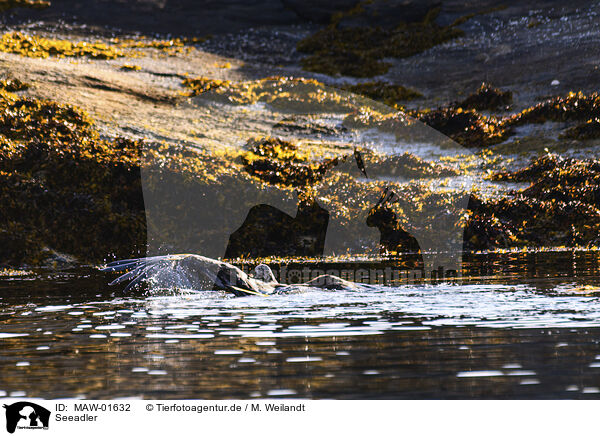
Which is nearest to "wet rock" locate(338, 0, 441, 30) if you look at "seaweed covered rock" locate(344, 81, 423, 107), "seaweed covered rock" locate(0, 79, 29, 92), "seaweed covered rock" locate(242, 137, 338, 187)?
"seaweed covered rock" locate(344, 81, 423, 107)

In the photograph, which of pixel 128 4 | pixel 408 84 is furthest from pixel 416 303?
pixel 128 4

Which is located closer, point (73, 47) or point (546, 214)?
point (546, 214)

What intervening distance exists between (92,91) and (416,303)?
72.6 feet

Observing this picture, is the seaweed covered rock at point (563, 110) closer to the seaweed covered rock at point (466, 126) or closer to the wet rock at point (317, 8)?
the seaweed covered rock at point (466, 126)

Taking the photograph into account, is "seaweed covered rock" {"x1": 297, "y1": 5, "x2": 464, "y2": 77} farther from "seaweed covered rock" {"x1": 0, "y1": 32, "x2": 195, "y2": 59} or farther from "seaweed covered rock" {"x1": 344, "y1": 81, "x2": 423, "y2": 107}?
"seaweed covered rock" {"x1": 0, "y1": 32, "x2": 195, "y2": 59}

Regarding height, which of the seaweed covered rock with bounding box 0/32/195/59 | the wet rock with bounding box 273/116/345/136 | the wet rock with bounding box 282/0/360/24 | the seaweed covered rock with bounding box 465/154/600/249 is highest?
the wet rock with bounding box 282/0/360/24

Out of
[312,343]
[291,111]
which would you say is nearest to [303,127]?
[291,111]

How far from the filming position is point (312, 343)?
22.0ft

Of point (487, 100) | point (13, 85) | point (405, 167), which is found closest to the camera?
point (13, 85)

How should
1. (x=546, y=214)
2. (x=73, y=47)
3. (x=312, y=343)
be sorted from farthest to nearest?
(x=73, y=47) → (x=546, y=214) → (x=312, y=343)

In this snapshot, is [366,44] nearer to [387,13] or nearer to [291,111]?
[387,13]

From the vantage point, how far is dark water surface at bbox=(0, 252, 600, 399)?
4.98m

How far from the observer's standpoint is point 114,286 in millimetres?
12562

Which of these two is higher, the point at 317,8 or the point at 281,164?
the point at 317,8
